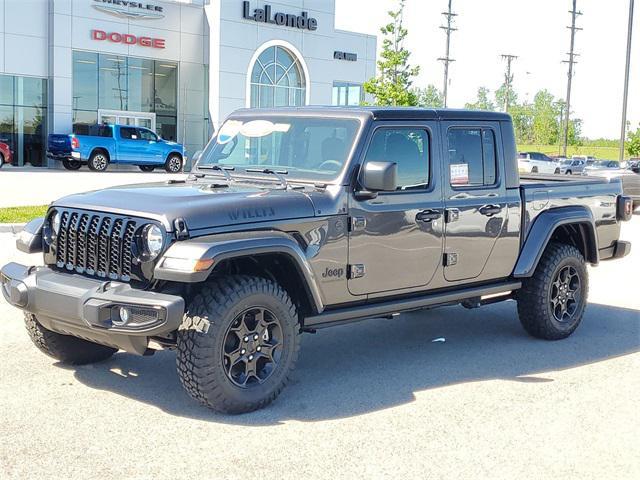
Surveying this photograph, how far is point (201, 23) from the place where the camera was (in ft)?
133

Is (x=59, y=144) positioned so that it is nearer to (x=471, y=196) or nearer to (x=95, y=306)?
(x=471, y=196)

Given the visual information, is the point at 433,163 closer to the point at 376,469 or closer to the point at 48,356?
the point at 376,469

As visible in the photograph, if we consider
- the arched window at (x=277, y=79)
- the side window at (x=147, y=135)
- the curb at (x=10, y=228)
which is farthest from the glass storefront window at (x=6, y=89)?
the curb at (x=10, y=228)

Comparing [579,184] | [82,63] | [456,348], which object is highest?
[82,63]

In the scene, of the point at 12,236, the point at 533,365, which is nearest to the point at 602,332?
the point at 533,365

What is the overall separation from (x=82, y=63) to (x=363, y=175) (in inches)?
1328

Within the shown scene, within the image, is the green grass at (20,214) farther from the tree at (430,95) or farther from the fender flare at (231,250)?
the tree at (430,95)

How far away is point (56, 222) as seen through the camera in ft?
18.5

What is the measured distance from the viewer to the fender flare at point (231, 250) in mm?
4789

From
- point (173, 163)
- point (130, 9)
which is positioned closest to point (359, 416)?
point (173, 163)

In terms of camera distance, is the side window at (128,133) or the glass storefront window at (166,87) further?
the glass storefront window at (166,87)

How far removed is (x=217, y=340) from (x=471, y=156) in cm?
282

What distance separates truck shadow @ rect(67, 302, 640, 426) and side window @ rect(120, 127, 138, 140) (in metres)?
28.1

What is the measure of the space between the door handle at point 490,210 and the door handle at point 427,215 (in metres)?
0.53
